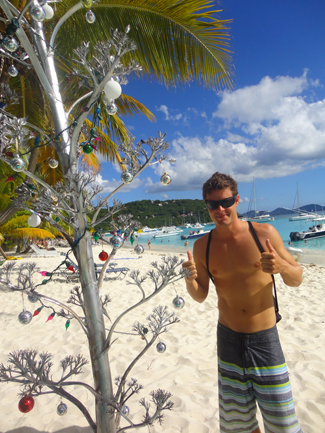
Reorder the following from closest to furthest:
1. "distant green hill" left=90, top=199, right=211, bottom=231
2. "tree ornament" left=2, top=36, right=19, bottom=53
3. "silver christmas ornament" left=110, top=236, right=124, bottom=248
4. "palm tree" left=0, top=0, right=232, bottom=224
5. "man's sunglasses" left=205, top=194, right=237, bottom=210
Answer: "tree ornament" left=2, top=36, right=19, bottom=53 → "silver christmas ornament" left=110, top=236, right=124, bottom=248 → "man's sunglasses" left=205, top=194, right=237, bottom=210 → "palm tree" left=0, top=0, right=232, bottom=224 → "distant green hill" left=90, top=199, right=211, bottom=231

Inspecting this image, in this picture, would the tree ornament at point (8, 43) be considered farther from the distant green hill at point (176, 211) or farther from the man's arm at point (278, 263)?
the distant green hill at point (176, 211)

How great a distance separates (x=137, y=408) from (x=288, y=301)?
4.43m

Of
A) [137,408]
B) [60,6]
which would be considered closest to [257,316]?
[137,408]

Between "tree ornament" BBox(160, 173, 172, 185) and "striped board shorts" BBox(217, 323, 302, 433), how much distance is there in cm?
111

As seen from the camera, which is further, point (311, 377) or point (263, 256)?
point (311, 377)

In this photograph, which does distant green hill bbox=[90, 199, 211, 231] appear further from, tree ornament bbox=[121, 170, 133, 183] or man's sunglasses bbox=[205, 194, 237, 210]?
tree ornament bbox=[121, 170, 133, 183]

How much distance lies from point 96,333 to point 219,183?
1.23 m

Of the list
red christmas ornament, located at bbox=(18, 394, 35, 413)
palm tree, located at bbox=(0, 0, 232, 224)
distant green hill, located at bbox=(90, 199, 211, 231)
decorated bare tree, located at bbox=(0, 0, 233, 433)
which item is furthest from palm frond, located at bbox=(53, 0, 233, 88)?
distant green hill, located at bbox=(90, 199, 211, 231)

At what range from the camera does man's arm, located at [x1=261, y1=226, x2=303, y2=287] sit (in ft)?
4.71

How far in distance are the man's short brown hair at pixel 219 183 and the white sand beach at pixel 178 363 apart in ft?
3.82

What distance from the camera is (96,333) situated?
4.43 ft

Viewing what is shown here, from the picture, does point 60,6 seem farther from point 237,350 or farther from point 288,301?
point 288,301

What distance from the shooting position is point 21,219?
12523 mm

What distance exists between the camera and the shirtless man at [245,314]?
144 cm
